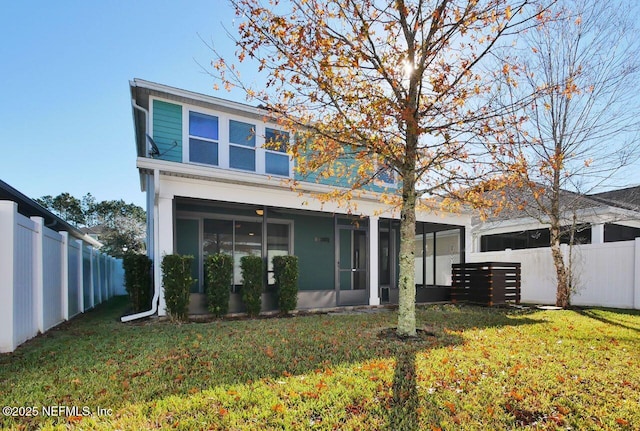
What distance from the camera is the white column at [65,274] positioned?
695cm

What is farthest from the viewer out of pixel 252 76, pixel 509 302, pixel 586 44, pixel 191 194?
pixel 509 302

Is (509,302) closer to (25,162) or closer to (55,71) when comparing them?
(55,71)

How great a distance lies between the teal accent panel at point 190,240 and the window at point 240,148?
6.34 feet

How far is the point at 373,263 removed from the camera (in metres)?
9.93

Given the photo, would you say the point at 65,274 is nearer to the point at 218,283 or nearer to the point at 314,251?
the point at 218,283

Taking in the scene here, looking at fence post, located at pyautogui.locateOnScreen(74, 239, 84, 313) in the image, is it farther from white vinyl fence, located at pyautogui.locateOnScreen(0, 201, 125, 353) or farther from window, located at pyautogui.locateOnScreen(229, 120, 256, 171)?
window, located at pyautogui.locateOnScreen(229, 120, 256, 171)

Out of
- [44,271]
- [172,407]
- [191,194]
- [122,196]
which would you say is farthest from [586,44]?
[122,196]

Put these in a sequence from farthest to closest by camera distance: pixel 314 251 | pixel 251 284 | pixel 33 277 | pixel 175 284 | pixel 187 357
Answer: pixel 314 251 < pixel 251 284 < pixel 175 284 < pixel 33 277 < pixel 187 357

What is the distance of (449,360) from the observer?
4281mm

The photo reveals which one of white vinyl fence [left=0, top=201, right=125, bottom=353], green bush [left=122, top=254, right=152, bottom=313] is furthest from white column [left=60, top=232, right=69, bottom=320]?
green bush [left=122, top=254, right=152, bottom=313]

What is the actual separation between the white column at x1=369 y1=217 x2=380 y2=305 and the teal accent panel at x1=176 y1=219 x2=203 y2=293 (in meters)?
4.57

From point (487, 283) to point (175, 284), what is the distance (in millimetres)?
8286

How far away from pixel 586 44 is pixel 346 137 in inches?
316

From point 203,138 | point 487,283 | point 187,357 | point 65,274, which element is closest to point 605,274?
point 487,283
